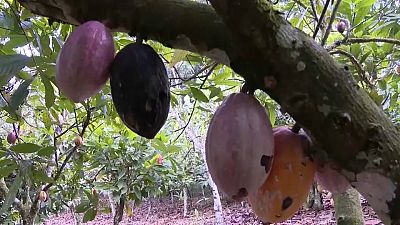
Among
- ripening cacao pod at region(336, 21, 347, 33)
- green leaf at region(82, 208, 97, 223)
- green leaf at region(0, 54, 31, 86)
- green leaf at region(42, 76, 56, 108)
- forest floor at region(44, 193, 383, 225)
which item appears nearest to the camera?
green leaf at region(0, 54, 31, 86)

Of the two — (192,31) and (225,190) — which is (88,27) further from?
(225,190)

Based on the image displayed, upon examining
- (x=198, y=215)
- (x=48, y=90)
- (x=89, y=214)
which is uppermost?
(x=198, y=215)

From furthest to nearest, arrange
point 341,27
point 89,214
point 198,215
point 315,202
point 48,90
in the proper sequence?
1. point 198,215
2. point 315,202
3. point 89,214
4. point 341,27
5. point 48,90

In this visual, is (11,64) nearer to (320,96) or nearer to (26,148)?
(26,148)

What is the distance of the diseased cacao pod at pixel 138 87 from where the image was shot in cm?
49

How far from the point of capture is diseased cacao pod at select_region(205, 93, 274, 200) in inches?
17.2

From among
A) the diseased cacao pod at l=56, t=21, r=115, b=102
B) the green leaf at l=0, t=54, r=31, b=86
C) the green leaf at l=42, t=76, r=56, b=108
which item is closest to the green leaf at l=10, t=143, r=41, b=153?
the green leaf at l=42, t=76, r=56, b=108

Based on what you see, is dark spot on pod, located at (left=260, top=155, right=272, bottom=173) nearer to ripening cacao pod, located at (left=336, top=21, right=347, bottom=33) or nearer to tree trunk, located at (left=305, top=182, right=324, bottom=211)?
ripening cacao pod, located at (left=336, top=21, right=347, bottom=33)

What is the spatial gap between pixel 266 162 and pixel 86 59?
0.70ft

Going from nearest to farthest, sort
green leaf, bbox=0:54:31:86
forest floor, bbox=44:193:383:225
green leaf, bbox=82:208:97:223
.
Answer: green leaf, bbox=0:54:31:86
green leaf, bbox=82:208:97:223
forest floor, bbox=44:193:383:225

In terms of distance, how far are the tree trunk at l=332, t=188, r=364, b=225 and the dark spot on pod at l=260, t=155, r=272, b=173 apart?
2.26 ft

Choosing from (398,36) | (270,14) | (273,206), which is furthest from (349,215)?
(270,14)

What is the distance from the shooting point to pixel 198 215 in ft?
24.8

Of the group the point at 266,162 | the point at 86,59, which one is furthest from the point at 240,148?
the point at 86,59
